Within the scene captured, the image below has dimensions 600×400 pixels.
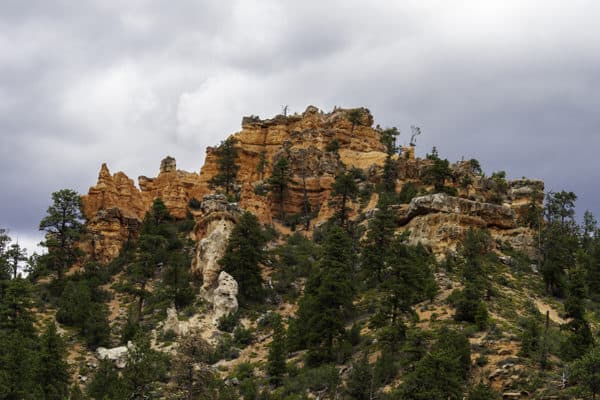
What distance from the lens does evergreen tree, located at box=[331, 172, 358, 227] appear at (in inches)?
3059

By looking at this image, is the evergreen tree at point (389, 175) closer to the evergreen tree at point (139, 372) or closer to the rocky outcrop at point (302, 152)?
the rocky outcrop at point (302, 152)

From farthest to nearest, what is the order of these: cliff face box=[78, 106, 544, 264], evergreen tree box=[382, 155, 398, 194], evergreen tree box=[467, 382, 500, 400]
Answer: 1. evergreen tree box=[382, 155, 398, 194]
2. cliff face box=[78, 106, 544, 264]
3. evergreen tree box=[467, 382, 500, 400]

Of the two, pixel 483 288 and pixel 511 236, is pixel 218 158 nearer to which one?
pixel 511 236

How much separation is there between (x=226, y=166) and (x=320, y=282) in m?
43.7

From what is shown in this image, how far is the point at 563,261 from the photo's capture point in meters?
62.9

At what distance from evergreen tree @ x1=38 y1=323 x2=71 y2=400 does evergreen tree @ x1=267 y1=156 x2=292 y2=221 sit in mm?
42368

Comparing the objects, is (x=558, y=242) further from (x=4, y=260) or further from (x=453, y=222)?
(x=4, y=260)

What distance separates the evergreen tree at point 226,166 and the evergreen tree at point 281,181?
23.5ft

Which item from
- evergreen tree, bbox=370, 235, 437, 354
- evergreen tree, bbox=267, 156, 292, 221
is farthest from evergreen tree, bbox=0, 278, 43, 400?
evergreen tree, bbox=267, 156, 292, 221

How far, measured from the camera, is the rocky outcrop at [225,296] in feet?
204

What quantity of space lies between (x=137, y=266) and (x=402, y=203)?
3031 centimetres

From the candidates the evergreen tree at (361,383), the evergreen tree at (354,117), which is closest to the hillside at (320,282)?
the evergreen tree at (361,383)

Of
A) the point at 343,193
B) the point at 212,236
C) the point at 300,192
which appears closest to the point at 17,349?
the point at 212,236

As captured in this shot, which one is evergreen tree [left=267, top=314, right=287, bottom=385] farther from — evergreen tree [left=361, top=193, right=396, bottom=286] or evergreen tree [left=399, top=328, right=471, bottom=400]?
evergreen tree [left=399, top=328, right=471, bottom=400]
